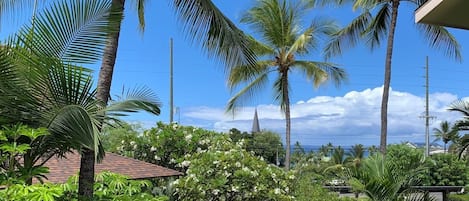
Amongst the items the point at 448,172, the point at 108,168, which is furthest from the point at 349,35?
the point at 108,168

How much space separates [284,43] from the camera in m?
17.8

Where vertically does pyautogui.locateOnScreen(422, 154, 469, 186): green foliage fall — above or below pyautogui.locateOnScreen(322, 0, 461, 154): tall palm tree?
below

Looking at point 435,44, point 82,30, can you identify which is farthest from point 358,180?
point 435,44

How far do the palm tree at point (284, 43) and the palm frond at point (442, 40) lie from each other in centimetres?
323

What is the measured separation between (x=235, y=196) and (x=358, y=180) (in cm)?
338

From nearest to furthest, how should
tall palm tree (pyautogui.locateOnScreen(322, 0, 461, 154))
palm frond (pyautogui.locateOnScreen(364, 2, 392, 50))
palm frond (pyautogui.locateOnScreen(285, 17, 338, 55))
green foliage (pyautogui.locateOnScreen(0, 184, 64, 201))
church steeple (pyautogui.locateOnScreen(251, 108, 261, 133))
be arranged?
green foliage (pyautogui.locateOnScreen(0, 184, 64, 201)) → tall palm tree (pyautogui.locateOnScreen(322, 0, 461, 154)) → palm frond (pyautogui.locateOnScreen(364, 2, 392, 50)) → palm frond (pyautogui.locateOnScreen(285, 17, 338, 55)) → church steeple (pyautogui.locateOnScreen(251, 108, 261, 133))

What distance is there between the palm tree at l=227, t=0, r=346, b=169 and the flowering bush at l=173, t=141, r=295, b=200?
7.50 meters

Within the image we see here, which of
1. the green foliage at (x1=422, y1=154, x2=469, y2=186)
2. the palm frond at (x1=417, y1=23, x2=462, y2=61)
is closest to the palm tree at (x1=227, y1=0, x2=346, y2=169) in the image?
the palm frond at (x1=417, y1=23, x2=462, y2=61)

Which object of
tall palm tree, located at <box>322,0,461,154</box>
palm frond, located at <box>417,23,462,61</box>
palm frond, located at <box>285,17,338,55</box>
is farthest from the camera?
palm frond, located at <box>285,17,338,55</box>

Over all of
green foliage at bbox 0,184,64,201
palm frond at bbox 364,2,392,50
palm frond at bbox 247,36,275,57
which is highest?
palm frond at bbox 364,2,392,50

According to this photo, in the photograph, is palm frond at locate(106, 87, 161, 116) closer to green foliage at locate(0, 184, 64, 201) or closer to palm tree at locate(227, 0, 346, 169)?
green foliage at locate(0, 184, 64, 201)

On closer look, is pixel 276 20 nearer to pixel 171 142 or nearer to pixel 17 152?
pixel 171 142

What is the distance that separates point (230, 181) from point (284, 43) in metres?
9.11

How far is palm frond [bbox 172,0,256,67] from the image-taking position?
7.08 m
